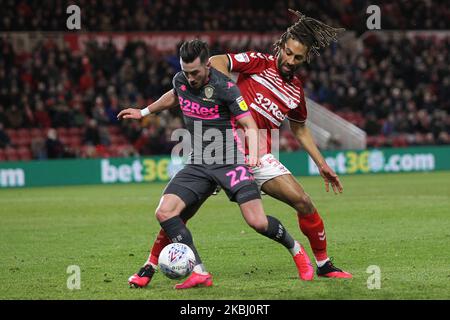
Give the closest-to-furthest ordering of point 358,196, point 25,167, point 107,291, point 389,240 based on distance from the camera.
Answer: point 107,291
point 389,240
point 358,196
point 25,167

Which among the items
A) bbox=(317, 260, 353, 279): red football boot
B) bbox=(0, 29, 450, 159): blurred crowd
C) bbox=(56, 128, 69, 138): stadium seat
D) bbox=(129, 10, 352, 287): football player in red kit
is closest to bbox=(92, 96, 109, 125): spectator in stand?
bbox=(0, 29, 450, 159): blurred crowd

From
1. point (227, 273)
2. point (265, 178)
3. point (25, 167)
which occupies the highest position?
point (265, 178)

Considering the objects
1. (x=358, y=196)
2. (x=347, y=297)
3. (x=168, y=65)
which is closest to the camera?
(x=347, y=297)

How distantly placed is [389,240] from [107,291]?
4.61 metres

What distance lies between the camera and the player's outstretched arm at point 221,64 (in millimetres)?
7684

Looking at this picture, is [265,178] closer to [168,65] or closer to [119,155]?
[119,155]

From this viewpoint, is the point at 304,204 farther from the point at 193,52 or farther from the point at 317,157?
the point at 193,52

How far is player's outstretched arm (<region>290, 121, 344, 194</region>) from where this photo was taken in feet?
26.7

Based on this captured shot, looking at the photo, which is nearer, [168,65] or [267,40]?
[168,65]

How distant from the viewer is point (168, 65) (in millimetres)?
26828

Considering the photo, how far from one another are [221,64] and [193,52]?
0.63 m

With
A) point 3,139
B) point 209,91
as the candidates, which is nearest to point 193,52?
point 209,91

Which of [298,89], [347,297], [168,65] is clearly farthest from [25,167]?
[347,297]
